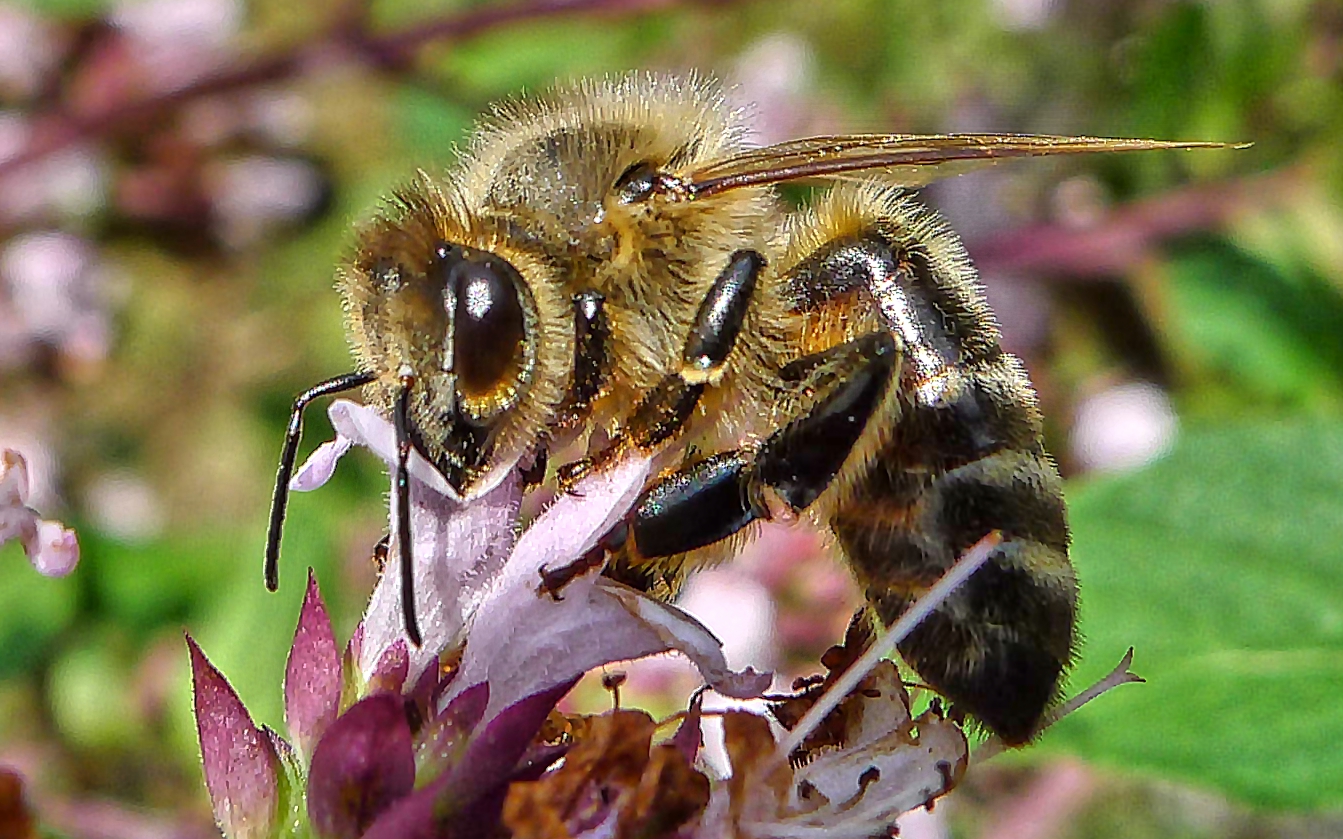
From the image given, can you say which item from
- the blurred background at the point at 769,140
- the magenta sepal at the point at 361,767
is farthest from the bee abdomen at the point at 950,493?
the blurred background at the point at 769,140

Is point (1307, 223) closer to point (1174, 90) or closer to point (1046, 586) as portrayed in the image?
point (1174, 90)

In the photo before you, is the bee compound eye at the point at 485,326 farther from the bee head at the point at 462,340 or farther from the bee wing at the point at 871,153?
the bee wing at the point at 871,153

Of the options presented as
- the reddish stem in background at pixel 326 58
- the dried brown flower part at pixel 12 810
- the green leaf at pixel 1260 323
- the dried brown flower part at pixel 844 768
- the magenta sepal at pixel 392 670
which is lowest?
the green leaf at pixel 1260 323

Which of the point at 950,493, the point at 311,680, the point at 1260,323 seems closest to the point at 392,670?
the point at 311,680

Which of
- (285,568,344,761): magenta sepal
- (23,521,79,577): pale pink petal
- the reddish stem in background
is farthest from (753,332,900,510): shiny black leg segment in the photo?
the reddish stem in background

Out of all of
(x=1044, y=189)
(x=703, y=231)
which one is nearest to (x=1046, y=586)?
(x=703, y=231)

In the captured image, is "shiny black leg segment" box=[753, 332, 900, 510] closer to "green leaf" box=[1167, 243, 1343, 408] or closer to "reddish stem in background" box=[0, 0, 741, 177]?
"reddish stem in background" box=[0, 0, 741, 177]
